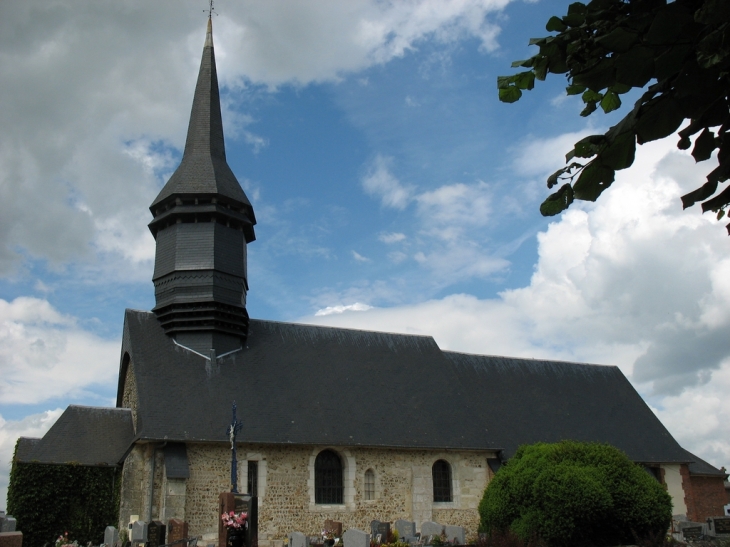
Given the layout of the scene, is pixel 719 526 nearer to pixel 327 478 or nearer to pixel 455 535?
pixel 455 535

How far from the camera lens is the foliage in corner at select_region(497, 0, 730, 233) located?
2.37 m

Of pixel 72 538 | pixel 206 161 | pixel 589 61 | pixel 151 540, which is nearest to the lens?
pixel 589 61

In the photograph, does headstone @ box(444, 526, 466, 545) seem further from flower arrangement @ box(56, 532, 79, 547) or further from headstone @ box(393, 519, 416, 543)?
flower arrangement @ box(56, 532, 79, 547)

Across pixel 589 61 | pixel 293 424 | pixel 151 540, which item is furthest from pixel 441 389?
pixel 589 61

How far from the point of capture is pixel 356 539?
11773mm

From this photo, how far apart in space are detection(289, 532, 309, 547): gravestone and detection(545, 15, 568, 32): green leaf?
38.2 feet

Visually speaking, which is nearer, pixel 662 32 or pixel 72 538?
pixel 662 32

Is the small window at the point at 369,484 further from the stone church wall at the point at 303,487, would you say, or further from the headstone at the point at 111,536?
the headstone at the point at 111,536

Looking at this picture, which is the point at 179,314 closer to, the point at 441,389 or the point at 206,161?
the point at 206,161

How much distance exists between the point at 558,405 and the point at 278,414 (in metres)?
9.73

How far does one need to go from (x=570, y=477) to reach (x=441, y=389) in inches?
266

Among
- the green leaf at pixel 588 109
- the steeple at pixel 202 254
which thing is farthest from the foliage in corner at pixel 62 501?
the green leaf at pixel 588 109

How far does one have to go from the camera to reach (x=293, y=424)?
16500 millimetres

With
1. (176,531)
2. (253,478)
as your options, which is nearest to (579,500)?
(253,478)
